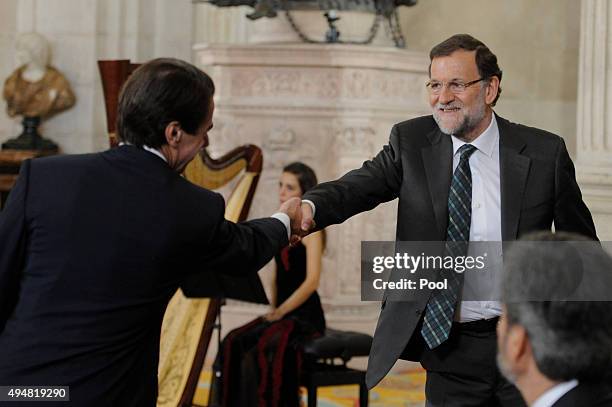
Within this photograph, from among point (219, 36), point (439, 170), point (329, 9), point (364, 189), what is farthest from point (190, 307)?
point (219, 36)

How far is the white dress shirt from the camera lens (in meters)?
3.88

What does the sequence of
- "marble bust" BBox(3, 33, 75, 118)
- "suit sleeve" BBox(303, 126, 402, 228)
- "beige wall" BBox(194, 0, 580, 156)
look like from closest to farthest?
"suit sleeve" BBox(303, 126, 402, 228) → "beige wall" BBox(194, 0, 580, 156) → "marble bust" BBox(3, 33, 75, 118)

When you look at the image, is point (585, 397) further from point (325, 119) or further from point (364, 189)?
point (325, 119)

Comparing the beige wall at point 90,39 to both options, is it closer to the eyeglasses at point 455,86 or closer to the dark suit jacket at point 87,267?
the eyeglasses at point 455,86

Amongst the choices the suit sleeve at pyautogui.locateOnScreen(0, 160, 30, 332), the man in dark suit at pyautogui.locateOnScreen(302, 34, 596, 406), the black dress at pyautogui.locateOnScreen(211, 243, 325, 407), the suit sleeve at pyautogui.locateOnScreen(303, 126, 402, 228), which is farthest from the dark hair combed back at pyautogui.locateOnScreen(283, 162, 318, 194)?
the suit sleeve at pyautogui.locateOnScreen(0, 160, 30, 332)

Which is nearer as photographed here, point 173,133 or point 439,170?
point 173,133

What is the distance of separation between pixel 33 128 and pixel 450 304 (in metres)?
8.52

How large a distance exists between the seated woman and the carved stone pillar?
4.90 ft

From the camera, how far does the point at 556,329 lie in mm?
2256

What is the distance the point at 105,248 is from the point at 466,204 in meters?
1.29

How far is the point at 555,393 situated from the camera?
7.46 ft

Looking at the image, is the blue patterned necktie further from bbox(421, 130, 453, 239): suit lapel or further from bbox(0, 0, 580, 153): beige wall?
bbox(0, 0, 580, 153): beige wall

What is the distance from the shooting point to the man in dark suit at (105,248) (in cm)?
306

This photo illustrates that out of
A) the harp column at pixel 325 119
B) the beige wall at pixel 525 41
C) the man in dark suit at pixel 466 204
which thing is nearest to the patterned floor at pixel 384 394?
the harp column at pixel 325 119
